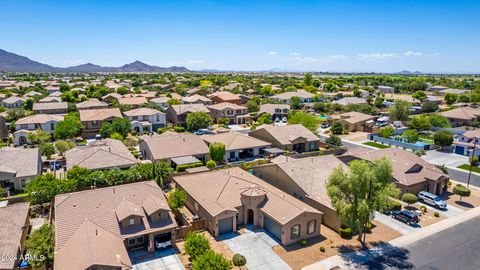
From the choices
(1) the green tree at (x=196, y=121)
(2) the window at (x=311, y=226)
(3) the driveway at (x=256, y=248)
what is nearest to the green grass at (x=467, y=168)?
(2) the window at (x=311, y=226)

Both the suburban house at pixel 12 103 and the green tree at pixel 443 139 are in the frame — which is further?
the suburban house at pixel 12 103

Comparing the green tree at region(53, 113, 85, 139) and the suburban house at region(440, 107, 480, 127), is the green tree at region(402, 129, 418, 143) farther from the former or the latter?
the green tree at region(53, 113, 85, 139)

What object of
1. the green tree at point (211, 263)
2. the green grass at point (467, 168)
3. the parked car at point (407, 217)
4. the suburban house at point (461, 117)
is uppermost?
the suburban house at point (461, 117)

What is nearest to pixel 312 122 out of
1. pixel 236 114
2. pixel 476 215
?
pixel 236 114

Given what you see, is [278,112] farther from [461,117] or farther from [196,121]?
[461,117]

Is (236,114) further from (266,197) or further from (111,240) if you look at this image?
(111,240)

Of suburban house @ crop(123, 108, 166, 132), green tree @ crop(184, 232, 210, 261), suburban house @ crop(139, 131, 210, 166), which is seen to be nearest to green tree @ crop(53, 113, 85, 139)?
suburban house @ crop(123, 108, 166, 132)

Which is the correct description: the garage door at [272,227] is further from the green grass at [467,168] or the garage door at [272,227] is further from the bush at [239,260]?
the green grass at [467,168]
